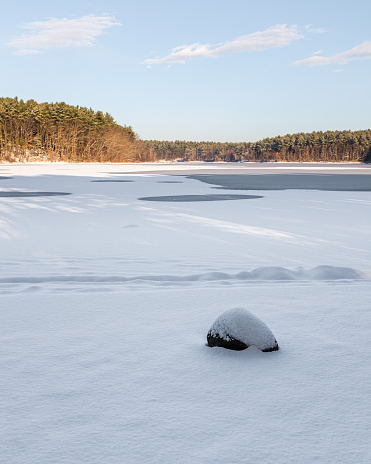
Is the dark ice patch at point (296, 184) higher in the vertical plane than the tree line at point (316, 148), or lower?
lower

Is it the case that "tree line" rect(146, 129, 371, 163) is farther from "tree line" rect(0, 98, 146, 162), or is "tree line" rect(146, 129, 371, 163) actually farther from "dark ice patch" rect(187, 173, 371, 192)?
"dark ice patch" rect(187, 173, 371, 192)

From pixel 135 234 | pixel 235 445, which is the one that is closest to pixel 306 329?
pixel 235 445

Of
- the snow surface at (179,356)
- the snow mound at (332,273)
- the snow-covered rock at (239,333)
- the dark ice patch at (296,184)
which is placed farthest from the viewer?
the dark ice patch at (296,184)

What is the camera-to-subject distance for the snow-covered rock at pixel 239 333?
2.85 m

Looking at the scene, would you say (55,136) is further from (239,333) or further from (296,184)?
(239,333)

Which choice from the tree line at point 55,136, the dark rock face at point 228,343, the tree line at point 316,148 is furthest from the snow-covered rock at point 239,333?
the tree line at point 316,148

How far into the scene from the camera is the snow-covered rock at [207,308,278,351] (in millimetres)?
2846

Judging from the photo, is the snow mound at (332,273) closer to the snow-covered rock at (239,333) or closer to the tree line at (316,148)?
the snow-covered rock at (239,333)

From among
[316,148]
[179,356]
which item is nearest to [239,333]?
[179,356]

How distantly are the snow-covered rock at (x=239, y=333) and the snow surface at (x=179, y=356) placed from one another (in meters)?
0.06

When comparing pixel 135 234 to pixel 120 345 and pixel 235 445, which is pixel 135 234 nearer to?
pixel 120 345

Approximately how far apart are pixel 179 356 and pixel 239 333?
0.44 m

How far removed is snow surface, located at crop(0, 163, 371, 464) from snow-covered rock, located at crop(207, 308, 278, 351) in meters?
0.06

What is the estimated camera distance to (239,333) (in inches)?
114
